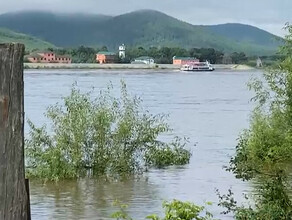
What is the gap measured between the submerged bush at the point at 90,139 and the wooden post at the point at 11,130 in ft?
54.3

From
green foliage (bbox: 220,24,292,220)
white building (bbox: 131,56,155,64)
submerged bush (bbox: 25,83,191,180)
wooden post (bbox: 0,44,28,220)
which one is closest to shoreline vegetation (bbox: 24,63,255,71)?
white building (bbox: 131,56,155,64)

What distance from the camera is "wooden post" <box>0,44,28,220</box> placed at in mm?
2514

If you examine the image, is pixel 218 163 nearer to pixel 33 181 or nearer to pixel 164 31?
pixel 33 181

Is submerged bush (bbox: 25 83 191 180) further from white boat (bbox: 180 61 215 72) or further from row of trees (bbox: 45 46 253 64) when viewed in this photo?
white boat (bbox: 180 61 215 72)

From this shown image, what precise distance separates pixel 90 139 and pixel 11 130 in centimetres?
1768

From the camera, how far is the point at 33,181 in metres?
19.6

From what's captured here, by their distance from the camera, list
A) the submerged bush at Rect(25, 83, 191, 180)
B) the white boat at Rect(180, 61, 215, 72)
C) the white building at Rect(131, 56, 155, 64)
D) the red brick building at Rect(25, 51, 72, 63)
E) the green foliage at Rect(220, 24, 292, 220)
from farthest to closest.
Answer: the white boat at Rect(180, 61, 215, 72) < the white building at Rect(131, 56, 155, 64) < the red brick building at Rect(25, 51, 72, 63) < the submerged bush at Rect(25, 83, 191, 180) < the green foliage at Rect(220, 24, 292, 220)

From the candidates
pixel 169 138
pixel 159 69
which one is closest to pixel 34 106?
pixel 169 138

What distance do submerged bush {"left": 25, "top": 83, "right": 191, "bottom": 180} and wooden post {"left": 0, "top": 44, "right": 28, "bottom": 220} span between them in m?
16.6

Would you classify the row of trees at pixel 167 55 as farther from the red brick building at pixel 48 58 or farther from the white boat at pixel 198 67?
the red brick building at pixel 48 58

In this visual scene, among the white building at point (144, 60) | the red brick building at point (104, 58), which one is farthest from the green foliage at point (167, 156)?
the red brick building at point (104, 58)

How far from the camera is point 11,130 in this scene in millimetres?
2551

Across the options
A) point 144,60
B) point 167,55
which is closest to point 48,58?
point 144,60

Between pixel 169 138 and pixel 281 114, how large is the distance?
757 inches
